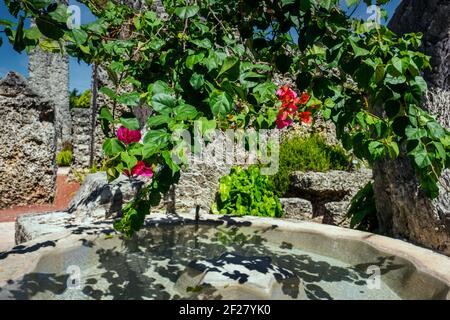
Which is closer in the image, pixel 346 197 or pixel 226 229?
pixel 226 229

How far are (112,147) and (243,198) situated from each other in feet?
10.5

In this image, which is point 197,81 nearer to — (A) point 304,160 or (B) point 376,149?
(B) point 376,149

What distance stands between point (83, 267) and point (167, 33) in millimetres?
1337

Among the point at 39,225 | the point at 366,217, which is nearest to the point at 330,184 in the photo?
the point at 366,217

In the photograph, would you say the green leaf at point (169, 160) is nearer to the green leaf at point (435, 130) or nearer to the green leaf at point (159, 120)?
the green leaf at point (159, 120)

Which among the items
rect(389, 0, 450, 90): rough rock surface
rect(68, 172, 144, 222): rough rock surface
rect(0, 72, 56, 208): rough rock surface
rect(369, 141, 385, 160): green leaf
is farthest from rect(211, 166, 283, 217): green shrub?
rect(0, 72, 56, 208): rough rock surface

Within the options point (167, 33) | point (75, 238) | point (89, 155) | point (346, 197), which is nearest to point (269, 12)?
point (167, 33)

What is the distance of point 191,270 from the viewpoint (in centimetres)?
192

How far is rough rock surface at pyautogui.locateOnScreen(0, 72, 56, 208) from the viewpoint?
19.7ft

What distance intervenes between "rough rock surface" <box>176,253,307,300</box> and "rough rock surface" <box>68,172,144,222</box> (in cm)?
Result: 123

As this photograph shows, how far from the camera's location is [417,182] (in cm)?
244

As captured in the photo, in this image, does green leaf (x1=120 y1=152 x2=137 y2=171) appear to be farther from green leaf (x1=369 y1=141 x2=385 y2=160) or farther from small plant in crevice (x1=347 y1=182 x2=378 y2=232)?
small plant in crevice (x1=347 y1=182 x2=378 y2=232)

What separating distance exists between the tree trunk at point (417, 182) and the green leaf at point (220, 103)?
1.89m
